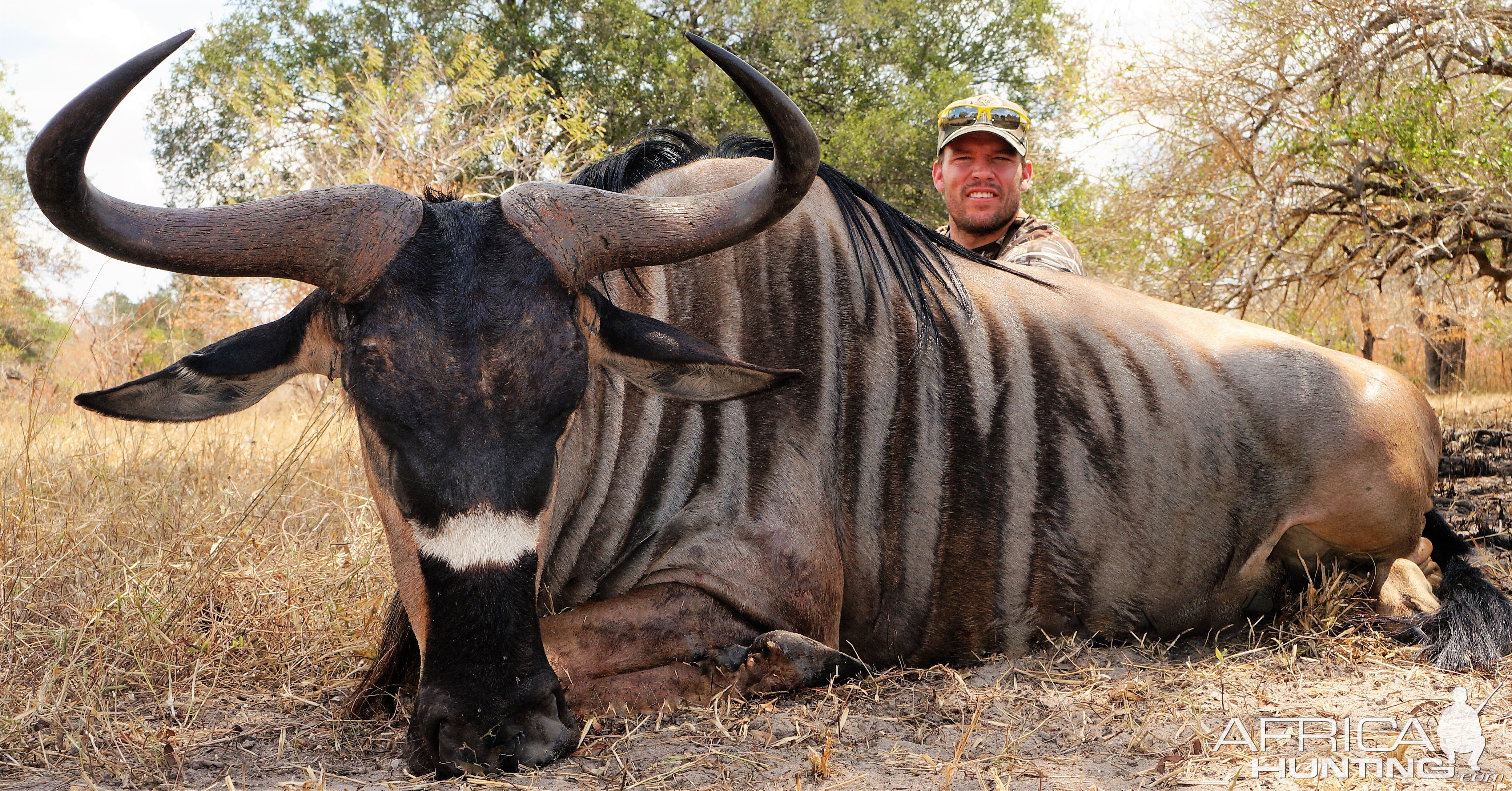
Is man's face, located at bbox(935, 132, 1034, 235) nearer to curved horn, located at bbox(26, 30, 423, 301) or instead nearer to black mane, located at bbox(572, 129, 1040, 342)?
black mane, located at bbox(572, 129, 1040, 342)

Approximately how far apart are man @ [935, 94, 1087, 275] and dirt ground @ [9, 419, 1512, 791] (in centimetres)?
299

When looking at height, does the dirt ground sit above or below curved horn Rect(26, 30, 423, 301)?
below

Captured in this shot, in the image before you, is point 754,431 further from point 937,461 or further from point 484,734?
point 484,734

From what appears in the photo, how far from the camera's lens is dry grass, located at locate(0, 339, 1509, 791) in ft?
7.46

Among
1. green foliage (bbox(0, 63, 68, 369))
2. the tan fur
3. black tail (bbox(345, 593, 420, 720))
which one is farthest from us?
green foliage (bbox(0, 63, 68, 369))

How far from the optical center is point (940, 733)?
2.52 m

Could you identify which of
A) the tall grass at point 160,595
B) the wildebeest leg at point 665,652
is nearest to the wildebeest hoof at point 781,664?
the wildebeest leg at point 665,652

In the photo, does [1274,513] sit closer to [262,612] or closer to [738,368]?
[738,368]

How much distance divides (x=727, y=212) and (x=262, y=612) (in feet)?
6.59

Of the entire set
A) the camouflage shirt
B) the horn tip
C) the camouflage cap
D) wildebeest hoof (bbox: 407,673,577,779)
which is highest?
the camouflage cap

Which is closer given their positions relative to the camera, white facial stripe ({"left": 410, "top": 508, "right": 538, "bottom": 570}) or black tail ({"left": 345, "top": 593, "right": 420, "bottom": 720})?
white facial stripe ({"left": 410, "top": 508, "right": 538, "bottom": 570})

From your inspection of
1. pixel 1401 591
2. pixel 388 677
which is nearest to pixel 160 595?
pixel 388 677

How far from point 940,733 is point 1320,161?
8.00 metres

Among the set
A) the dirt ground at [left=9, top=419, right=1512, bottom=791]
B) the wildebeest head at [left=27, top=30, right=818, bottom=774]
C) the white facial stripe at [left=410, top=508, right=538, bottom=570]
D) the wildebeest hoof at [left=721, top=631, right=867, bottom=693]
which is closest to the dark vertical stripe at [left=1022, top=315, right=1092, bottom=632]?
the dirt ground at [left=9, top=419, right=1512, bottom=791]
